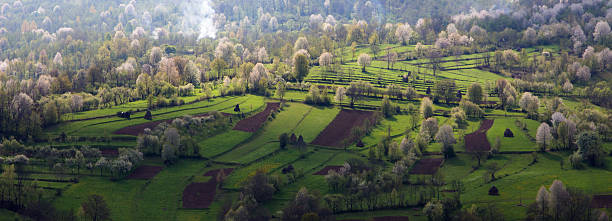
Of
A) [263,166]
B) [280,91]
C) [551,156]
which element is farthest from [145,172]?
[551,156]

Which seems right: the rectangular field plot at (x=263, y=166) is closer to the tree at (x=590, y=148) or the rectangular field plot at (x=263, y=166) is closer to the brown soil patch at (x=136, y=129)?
the brown soil patch at (x=136, y=129)

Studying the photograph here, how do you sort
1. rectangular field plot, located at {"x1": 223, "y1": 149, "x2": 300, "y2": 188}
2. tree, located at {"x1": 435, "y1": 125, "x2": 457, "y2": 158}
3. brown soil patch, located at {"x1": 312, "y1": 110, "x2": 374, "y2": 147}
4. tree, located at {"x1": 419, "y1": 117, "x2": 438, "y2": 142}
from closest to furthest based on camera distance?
rectangular field plot, located at {"x1": 223, "y1": 149, "x2": 300, "y2": 188}, tree, located at {"x1": 435, "y1": 125, "x2": 457, "y2": 158}, tree, located at {"x1": 419, "y1": 117, "x2": 438, "y2": 142}, brown soil patch, located at {"x1": 312, "y1": 110, "x2": 374, "y2": 147}

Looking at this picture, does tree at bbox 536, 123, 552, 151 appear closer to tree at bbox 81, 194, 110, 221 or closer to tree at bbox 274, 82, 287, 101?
tree at bbox 274, 82, 287, 101

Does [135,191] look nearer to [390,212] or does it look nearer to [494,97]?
[390,212]

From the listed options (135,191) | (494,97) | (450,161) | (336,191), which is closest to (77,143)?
(135,191)

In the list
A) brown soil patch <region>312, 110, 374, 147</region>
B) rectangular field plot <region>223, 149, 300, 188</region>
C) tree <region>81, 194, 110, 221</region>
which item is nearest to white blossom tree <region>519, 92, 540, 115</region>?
brown soil patch <region>312, 110, 374, 147</region>
